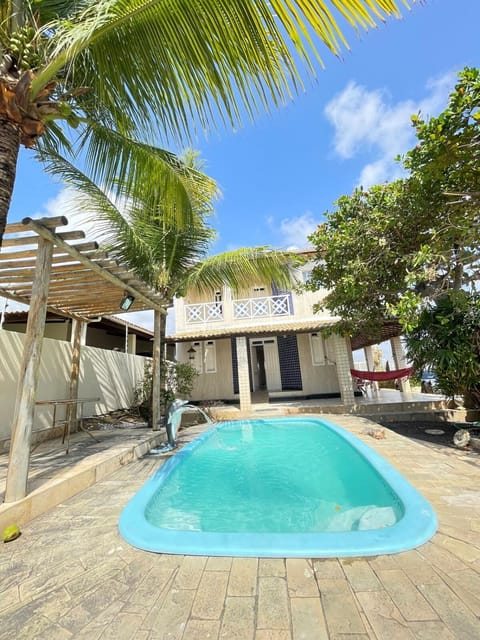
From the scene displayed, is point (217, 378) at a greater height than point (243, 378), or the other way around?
point (217, 378)

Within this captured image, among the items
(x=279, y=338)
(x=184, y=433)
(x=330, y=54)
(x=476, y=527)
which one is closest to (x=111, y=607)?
(x=476, y=527)

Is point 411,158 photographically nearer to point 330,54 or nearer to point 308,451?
point 330,54

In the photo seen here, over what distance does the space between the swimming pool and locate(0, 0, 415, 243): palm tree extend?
342 centimetres

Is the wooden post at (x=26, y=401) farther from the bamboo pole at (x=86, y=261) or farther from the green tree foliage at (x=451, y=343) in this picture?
the green tree foliage at (x=451, y=343)

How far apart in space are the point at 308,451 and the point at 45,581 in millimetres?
5687

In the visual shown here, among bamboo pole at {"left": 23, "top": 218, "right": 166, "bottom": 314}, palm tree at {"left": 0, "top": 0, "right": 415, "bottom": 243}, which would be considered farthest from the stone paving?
bamboo pole at {"left": 23, "top": 218, "right": 166, "bottom": 314}

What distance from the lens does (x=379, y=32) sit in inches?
61.5

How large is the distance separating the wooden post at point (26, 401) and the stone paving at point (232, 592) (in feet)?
1.70

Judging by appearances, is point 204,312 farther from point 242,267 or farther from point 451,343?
point 451,343

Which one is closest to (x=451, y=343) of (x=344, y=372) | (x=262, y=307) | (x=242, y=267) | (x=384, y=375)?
(x=384, y=375)

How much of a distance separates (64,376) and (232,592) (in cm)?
695

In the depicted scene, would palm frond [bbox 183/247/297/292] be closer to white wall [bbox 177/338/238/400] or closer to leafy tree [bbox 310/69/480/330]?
leafy tree [bbox 310/69/480/330]

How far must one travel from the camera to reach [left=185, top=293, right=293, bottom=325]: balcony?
13.4 meters

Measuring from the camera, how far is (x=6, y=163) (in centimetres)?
266
